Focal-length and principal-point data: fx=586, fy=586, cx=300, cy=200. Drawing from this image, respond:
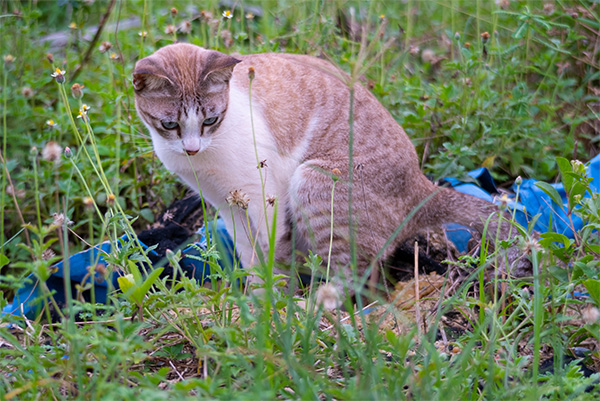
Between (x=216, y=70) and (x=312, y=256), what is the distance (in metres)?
1.20

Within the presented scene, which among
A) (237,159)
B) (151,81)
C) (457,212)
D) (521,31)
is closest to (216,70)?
(151,81)

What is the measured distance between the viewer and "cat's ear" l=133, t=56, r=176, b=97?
277cm

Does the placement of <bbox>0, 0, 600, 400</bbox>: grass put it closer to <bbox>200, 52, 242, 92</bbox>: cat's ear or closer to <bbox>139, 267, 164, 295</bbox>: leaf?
<bbox>139, 267, 164, 295</bbox>: leaf

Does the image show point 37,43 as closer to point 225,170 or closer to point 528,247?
point 225,170

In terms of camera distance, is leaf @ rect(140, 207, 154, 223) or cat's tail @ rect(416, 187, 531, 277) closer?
cat's tail @ rect(416, 187, 531, 277)

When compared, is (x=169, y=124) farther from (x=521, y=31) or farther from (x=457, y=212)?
(x=521, y=31)

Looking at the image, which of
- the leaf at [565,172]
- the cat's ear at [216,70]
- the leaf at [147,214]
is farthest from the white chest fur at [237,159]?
the leaf at [565,172]

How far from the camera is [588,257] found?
2.06 metres

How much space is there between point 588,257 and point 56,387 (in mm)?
1807

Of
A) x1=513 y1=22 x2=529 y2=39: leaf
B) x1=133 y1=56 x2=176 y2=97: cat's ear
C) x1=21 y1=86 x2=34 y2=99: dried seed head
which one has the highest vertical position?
x1=513 y1=22 x2=529 y2=39: leaf

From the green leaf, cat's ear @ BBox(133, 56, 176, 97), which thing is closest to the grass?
the green leaf

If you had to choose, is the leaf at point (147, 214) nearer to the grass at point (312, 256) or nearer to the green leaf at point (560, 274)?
the grass at point (312, 256)

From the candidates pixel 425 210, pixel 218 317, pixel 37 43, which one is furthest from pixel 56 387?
pixel 37 43

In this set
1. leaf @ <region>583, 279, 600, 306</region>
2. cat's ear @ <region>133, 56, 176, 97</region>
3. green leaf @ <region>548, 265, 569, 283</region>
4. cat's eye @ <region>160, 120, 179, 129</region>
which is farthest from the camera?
cat's eye @ <region>160, 120, 179, 129</region>
